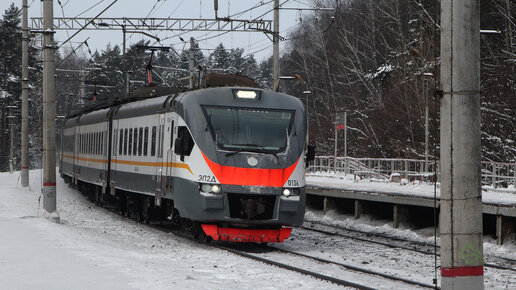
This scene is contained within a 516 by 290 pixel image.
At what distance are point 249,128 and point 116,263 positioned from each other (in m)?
4.81

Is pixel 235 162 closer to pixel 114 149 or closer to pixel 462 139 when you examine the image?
pixel 462 139

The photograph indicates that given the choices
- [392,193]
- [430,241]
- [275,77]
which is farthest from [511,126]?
[430,241]

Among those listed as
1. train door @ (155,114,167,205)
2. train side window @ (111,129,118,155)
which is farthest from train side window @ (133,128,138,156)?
train side window @ (111,129,118,155)

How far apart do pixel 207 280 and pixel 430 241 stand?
31.8 ft

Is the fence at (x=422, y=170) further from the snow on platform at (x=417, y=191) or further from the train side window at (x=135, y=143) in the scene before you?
the train side window at (x=135, y=143)

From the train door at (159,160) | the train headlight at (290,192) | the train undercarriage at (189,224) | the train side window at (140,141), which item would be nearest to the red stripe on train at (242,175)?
the train headlight at (290,192)

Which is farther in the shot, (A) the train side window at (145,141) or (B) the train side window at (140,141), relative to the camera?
(B) the train side window at (140,141)

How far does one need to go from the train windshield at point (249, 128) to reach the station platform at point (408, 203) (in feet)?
12.9

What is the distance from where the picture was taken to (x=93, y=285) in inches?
377

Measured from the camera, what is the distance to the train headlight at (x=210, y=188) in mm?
15242

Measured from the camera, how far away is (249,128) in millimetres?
15758

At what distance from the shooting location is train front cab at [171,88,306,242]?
1527cm

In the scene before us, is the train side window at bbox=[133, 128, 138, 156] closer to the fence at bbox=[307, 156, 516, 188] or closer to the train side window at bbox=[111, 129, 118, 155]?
the train side window at bbox=[111, 129, 118, 155]

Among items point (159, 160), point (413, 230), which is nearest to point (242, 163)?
point (159, 160)
